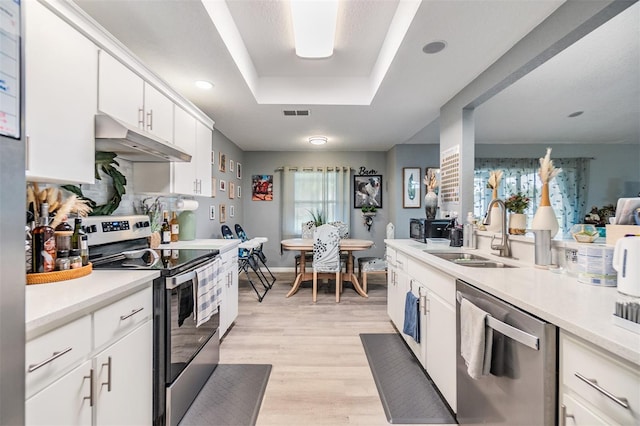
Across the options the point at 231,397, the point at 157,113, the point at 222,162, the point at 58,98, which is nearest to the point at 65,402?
the point at 231,397

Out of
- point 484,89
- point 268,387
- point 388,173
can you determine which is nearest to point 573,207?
point 388,173

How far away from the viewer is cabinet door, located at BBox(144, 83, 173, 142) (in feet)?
6.63

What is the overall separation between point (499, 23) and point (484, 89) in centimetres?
68

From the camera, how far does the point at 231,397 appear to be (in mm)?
1896

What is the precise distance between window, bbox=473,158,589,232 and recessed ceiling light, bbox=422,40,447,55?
4.16 meters

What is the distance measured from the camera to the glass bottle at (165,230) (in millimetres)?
2684

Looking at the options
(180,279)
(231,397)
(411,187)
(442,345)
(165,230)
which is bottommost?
(231,397)

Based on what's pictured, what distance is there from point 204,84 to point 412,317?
8.93ft

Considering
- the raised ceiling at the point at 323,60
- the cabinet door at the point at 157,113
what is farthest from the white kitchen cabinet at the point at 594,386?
the cabinet door at the point at 157,113

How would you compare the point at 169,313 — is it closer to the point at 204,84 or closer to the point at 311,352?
the point at 311,352

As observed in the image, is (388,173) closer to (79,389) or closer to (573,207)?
(573,207)

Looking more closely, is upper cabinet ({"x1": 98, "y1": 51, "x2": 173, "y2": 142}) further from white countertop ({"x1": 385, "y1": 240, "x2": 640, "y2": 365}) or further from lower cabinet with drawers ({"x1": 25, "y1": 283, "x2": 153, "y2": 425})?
white countertop ({"x1": 385, "y1": 240, "x2": 640, "y2": 365})

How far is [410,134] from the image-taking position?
4.57 metres

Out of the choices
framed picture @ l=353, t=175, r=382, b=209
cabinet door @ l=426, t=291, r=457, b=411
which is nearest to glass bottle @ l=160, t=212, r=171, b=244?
cabinet door @ l=426, t=291, r=457, b=411
